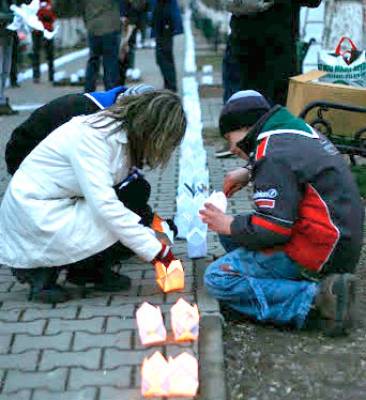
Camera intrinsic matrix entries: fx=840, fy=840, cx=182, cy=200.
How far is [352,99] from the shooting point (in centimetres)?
568

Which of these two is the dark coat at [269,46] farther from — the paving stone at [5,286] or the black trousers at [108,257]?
the paving stone at [5,286]

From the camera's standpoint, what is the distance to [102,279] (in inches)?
166

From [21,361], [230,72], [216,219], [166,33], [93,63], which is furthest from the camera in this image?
[166,33]

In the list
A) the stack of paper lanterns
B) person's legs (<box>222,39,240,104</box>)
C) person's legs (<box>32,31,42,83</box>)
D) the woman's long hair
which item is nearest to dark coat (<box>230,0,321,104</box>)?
person's legs (<box>222,39,240,104</box>)

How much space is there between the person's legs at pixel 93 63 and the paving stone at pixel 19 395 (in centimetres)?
691

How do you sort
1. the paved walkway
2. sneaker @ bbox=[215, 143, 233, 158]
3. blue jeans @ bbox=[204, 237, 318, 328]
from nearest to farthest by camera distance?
the paved walkway
blue jeans @ bbox=[204, 237, 318, 328]
sneaker @ bbox=[215, 143, 233, 158]

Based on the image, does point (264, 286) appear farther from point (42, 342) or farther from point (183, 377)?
point (42, 342)

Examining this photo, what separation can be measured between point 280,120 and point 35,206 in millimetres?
1199

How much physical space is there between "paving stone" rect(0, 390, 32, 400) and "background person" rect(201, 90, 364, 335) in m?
1.15

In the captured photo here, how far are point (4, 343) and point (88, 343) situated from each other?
36 cm

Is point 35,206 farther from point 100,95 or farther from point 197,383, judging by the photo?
point 197,383

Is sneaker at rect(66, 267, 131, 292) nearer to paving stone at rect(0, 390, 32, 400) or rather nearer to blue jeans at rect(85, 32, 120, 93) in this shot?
paving stone at rect(0, 390, 32, 400)

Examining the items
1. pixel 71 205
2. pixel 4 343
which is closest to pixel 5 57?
pixel 71 205

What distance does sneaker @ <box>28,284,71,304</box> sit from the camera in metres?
4.03
